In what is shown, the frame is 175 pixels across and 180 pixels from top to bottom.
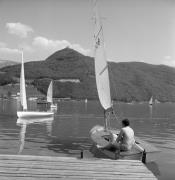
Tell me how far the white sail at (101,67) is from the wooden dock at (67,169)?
33.7 feet

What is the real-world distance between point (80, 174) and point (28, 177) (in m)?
1.33

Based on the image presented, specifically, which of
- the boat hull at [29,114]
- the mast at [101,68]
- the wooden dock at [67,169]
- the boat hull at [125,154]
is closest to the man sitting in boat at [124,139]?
the boat hull at [125,154]

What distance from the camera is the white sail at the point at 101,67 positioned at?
65.9 ft

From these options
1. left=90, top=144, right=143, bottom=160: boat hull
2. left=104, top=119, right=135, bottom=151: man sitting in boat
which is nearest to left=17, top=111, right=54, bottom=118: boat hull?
left=90, top=144, right=143, bottom=160: boat hull

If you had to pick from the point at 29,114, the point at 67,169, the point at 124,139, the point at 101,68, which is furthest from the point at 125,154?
the point at 29,114

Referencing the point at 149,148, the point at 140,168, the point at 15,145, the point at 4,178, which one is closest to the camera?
the point at 4,178

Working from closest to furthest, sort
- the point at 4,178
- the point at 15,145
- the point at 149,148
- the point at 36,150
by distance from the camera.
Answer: the point at 4,178
the point at 149,148
the point at 36,150
the point at 15,145

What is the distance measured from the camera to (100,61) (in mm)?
20406

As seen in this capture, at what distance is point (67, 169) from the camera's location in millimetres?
9172

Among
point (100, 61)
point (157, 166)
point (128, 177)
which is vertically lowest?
point (157, 166)

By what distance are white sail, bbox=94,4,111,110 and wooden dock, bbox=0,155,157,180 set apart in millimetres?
10282

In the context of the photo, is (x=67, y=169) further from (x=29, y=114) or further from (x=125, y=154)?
(x=29, y=114)

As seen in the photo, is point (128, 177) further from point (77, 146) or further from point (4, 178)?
point (77, 146)

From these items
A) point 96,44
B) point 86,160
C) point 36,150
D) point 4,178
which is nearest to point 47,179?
point 4,178
